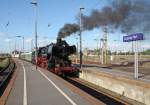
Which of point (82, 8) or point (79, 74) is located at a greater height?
point (82, 8)

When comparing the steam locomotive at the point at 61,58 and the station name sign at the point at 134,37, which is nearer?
the station name sign at the point at 134,37

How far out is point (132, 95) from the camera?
58.4ft

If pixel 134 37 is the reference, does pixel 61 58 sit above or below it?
below

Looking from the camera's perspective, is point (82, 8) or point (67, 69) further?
point (82, 8)

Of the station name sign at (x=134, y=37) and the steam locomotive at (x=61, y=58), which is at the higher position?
the station name sign at (x=134, y=37)

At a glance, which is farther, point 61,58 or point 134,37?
point 61,58

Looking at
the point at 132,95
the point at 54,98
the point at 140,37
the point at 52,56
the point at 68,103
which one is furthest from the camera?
the point at 52,56

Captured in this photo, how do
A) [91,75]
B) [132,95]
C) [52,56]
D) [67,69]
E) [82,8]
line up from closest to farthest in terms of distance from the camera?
1. [132,95]
2. [91,75]
3. [67,69]
4. [52,56]
5. [82,8]

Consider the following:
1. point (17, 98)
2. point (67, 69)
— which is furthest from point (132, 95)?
point (67, 69)

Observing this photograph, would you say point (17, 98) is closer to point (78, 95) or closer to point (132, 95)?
point (78, 95)

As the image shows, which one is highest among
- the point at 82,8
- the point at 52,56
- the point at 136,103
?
the point at 82,8

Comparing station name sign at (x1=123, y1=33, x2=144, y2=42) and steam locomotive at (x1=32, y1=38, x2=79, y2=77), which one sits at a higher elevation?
station name sign at (x1=123, y1=33, x2=144, y2=42)

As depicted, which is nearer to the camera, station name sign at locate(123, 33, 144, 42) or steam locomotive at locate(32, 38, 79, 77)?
station name sign at locate(123, 33, 144, 42)

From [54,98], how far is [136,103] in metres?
3.98
